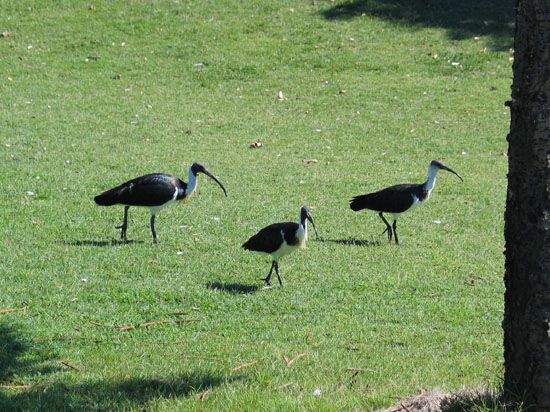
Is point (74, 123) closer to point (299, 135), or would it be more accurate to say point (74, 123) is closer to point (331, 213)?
point (299, 135)

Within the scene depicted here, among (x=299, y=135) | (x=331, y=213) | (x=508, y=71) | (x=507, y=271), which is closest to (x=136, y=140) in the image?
(x=299, y=135)

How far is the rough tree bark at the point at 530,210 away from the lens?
5.04 meters

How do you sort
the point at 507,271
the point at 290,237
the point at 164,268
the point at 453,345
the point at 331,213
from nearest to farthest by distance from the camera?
the point at 507,271 < the point at 453,345 < the point at 290,237 < the point at 164,268 < the point at 331,213

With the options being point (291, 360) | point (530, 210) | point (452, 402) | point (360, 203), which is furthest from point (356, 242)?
point (530, 210)

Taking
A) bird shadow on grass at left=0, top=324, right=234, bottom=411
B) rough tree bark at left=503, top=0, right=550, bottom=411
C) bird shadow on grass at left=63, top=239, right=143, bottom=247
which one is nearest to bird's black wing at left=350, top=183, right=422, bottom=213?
bird shadow on grass at left=63, top=239, right=143, bottom=247

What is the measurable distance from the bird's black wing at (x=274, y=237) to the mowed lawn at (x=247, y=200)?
402 mm

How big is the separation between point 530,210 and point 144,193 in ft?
22.4

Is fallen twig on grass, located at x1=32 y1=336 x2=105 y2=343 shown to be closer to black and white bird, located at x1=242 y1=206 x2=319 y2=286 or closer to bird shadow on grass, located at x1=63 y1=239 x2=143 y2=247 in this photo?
black and white bird, located at x1=242 y1=206 x2=319 y2=286

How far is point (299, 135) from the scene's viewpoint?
57.7 feet

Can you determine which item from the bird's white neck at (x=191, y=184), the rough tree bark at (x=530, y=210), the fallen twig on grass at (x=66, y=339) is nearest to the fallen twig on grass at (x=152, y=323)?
the fallen twig on grass at (x=66, y=339)

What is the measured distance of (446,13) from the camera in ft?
80.3

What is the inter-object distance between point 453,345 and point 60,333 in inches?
124

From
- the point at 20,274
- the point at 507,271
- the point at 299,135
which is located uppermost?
the point at 507,271

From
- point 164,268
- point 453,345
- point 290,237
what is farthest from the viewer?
point 164,268
